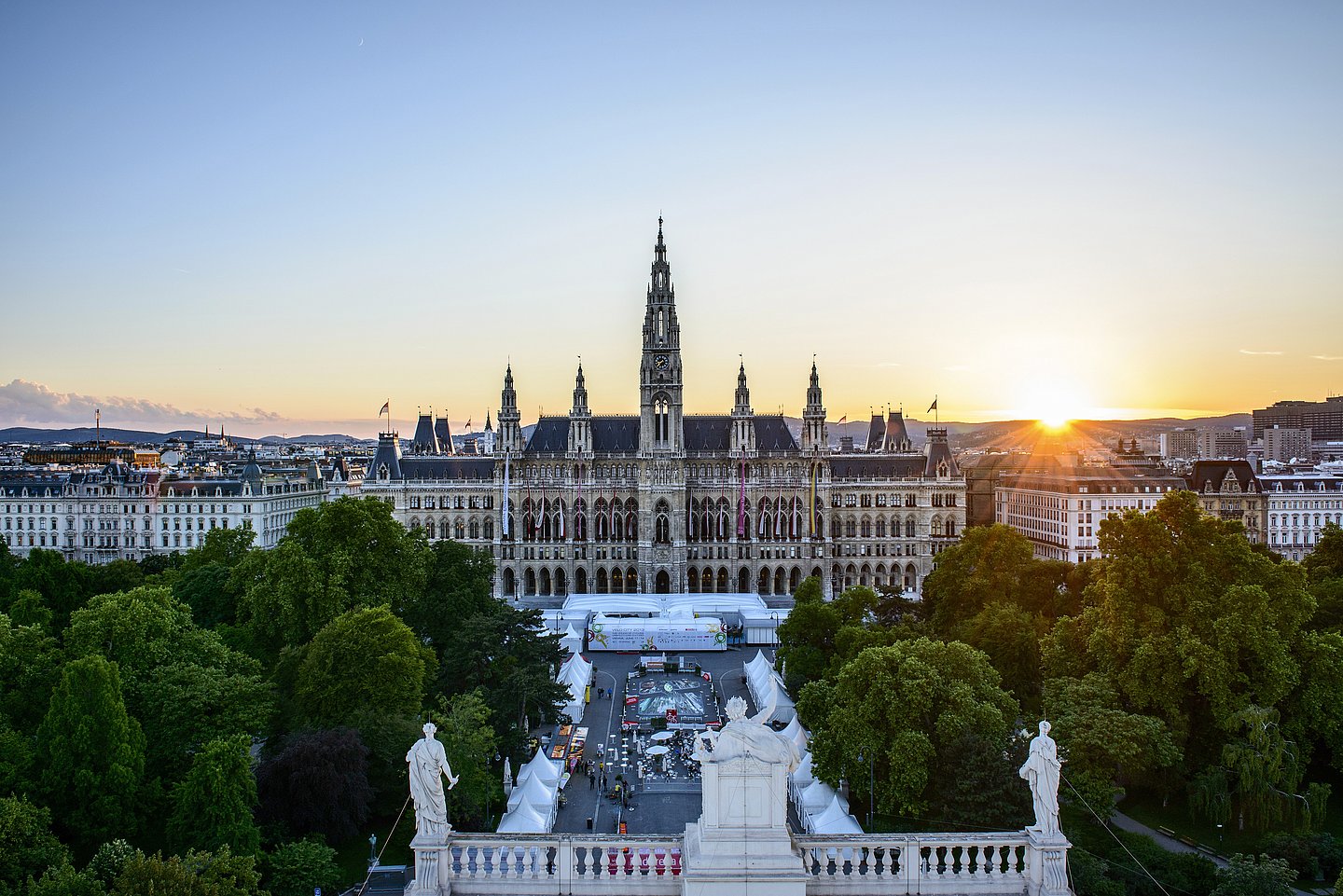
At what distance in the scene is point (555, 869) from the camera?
49.7ft

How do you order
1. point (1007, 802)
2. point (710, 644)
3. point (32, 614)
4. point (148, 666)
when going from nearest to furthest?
point (1007, 802), point (148, 666), point (32, 614), point (710, 644)

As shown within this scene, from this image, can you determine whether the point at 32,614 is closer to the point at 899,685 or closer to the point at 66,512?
the point at 899,685

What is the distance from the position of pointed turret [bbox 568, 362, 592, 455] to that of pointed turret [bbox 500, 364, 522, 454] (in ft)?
18.5

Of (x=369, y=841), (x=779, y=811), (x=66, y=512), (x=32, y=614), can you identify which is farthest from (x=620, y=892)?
(x=66, y=512)

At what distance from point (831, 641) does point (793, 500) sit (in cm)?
4217

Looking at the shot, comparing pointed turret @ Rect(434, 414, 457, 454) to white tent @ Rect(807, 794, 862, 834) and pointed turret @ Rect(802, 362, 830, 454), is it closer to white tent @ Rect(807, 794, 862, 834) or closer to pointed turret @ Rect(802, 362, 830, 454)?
pointed turret @ Rect(802, 362, 830, 454)

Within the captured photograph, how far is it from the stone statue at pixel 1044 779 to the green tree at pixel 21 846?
71.2ft

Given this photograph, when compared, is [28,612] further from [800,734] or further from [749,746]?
[749,746]

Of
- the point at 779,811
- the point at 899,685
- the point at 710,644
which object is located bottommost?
the point at 710,644

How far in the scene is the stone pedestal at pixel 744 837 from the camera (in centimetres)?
1422

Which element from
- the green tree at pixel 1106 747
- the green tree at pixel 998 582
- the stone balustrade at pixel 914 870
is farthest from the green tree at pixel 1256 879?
the green tree at pixel 998 582

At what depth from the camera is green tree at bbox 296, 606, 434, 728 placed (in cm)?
3825

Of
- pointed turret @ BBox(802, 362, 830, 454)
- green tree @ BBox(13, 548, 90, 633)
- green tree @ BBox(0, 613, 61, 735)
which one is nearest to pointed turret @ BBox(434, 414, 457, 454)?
pointed turret @ BBox(802, 362, 830, 454)

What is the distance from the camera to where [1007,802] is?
2922 cm
